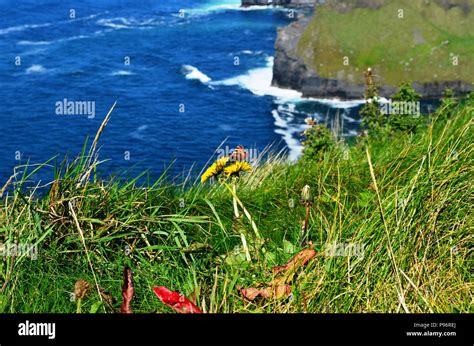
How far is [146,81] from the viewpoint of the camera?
147 m

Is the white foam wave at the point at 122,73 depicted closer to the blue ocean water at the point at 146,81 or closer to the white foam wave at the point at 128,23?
the blue ocean water at the point at 146,81

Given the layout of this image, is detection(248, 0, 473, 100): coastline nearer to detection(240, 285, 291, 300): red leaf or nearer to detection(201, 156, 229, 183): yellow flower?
detection(201, 156, 229, 183): yellow flower

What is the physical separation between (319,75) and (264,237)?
13442 centimetres

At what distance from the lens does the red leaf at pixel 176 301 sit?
19.7 ft

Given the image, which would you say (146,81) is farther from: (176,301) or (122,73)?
(176,301)

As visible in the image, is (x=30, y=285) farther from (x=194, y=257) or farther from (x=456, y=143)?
(x=456, y=143)

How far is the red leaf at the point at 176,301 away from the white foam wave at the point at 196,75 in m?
140

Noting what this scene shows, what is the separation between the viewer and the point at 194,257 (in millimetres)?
7035

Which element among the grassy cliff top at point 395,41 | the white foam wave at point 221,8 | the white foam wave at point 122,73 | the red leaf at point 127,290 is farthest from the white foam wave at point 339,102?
the red leaf at point 127,290

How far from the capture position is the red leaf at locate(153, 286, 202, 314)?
599 centimetres

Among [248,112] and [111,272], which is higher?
[111,272]

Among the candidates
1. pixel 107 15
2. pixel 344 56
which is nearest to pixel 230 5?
pixel 107 15

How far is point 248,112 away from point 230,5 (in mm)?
65550

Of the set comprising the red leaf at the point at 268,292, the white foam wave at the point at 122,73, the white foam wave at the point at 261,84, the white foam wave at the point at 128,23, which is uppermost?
the red leaf at the point at 268,292
